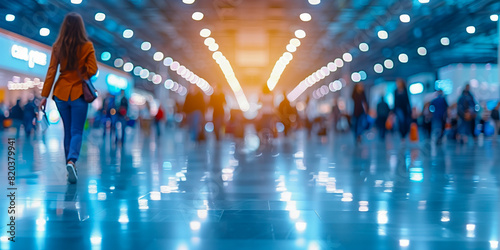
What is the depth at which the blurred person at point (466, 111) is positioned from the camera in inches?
723

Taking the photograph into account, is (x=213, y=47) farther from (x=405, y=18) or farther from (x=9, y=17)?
(x=9, y=17)

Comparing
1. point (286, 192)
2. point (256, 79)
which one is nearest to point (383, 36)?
point (256, 79)

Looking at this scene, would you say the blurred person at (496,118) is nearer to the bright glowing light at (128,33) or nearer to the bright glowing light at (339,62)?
the bright glowing light at (128,33)

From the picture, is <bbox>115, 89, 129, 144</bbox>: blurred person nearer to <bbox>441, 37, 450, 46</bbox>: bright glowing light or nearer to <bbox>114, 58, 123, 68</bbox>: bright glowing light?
<bbox>441, 37, 450, 46</bbox>: bright glowing light

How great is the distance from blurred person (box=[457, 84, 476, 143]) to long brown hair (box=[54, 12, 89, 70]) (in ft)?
47.4

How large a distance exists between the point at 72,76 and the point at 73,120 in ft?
1.68

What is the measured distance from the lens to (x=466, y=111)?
18.1 metres

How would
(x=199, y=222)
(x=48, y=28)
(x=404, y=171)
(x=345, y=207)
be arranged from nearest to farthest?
(x=199, y=222) → (x=345, y=207) → (x=404, y=171) → (x=48, y=28)

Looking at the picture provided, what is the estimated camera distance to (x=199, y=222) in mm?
4238

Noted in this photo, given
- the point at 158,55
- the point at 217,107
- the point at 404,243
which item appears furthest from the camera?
the point at 158,55

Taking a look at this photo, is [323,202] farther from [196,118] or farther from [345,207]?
[196,118]

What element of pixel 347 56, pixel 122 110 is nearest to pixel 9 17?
pixel 122 110

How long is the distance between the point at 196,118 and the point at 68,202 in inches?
479

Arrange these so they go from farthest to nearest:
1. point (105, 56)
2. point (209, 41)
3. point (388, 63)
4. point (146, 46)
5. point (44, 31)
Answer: point (388, 63), point (105, 56), point (146, 46), point (209, 41), point (44, 31)
